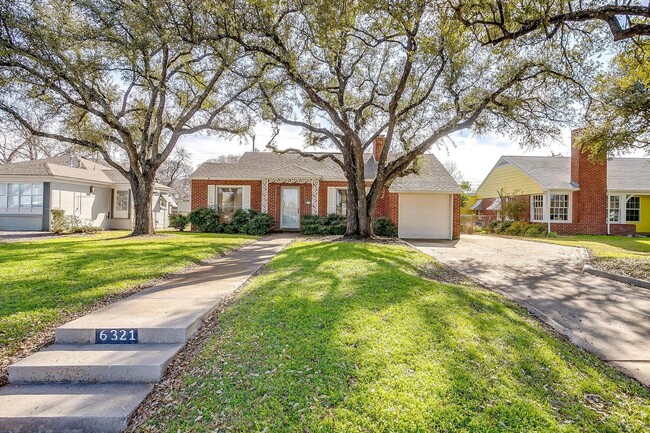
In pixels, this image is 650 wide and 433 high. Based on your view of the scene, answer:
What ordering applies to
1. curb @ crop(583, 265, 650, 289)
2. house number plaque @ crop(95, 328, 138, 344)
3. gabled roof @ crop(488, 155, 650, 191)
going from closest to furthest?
house number plaque @ crop(95, 328, 138, 344)
curb @ crop(583, 265, 650, 289)
gabled roof @ crop(488, 155, 650, 191)

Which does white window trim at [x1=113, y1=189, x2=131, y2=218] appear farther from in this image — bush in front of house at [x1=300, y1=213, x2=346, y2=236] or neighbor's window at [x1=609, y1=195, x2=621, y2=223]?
neighbor's window at [x1=609, y1=195, x2=621, y2=223]

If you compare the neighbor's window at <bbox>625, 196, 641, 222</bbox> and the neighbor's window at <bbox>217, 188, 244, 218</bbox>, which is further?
the neighbor's window at <bbox>625, 196, 641, 222</bbox>

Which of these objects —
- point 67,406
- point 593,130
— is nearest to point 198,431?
point 67,406

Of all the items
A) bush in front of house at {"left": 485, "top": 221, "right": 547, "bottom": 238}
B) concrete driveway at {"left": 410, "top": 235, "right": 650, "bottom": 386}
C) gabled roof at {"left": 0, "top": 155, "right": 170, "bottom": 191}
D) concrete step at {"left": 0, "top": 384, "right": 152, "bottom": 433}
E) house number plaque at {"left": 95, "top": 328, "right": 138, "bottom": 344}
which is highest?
gabled roof at {"left": 0, "top": 155, "right": 170, "bottom": 191}

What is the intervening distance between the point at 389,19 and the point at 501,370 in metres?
9.21

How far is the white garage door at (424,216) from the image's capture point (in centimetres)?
1702

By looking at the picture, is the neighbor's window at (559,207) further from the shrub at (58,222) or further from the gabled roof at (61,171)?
the shrub at (58,222)

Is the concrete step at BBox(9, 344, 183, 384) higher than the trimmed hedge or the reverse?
the reverse

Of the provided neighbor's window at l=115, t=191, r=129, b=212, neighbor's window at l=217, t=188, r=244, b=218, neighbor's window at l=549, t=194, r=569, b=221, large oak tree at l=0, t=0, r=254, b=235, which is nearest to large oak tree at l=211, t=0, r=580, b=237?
large oak tree at l=0, t=0, r=254, b=235

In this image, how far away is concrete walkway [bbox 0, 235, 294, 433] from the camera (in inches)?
105

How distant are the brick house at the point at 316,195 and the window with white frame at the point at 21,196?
776 cm

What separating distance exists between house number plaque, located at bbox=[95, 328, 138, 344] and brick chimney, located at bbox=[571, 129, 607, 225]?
23615mm

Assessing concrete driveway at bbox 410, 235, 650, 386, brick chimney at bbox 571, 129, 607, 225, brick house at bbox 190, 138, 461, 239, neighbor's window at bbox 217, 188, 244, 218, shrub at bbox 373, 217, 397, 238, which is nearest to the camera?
concrete driveway at bbox 410, 235, 650, 386

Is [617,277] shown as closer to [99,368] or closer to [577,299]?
[577,299]
